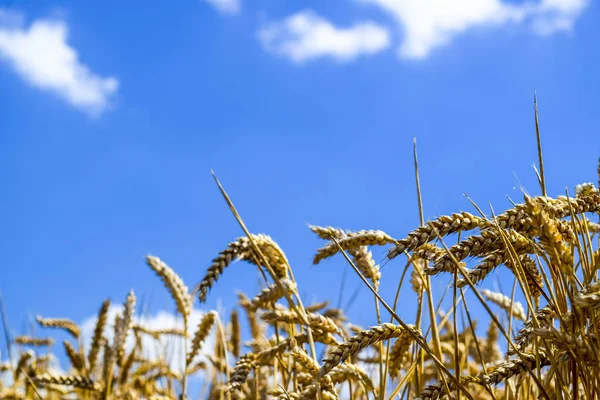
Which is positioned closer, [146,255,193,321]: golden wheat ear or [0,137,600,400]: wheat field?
[0,137,600,400]: wheat field

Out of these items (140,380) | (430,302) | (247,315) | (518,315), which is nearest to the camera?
(430,302)

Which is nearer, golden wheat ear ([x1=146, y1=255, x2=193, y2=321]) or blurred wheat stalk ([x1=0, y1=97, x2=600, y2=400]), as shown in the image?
blurred wheat stalk ([x1=0, y1=97, x2=600, y2=400])

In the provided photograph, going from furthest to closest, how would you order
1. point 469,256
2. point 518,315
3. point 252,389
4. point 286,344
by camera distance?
point 252,389 < point 518,315 < point 286,344 < point 469,256

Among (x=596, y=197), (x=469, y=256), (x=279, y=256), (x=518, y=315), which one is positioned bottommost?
(x=469, y=256)

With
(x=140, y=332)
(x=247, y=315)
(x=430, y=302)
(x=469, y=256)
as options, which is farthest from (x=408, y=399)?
(x=140, y=332)

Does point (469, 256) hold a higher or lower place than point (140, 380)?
lower

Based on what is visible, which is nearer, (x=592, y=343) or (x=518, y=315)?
(x=592, y=343)

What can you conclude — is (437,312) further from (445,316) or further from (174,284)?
(174,284)

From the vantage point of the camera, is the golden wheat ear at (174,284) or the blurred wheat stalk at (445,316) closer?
the blurred wheat stalk at (445,316)

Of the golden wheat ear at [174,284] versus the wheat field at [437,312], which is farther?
the golden wheat ear at [174,284]

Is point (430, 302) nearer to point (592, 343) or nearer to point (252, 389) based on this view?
point (592, 343)

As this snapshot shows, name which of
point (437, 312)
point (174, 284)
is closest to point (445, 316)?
point (437, 312)

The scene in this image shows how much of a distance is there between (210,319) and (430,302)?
126cm

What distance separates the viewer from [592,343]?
3.80 ft
